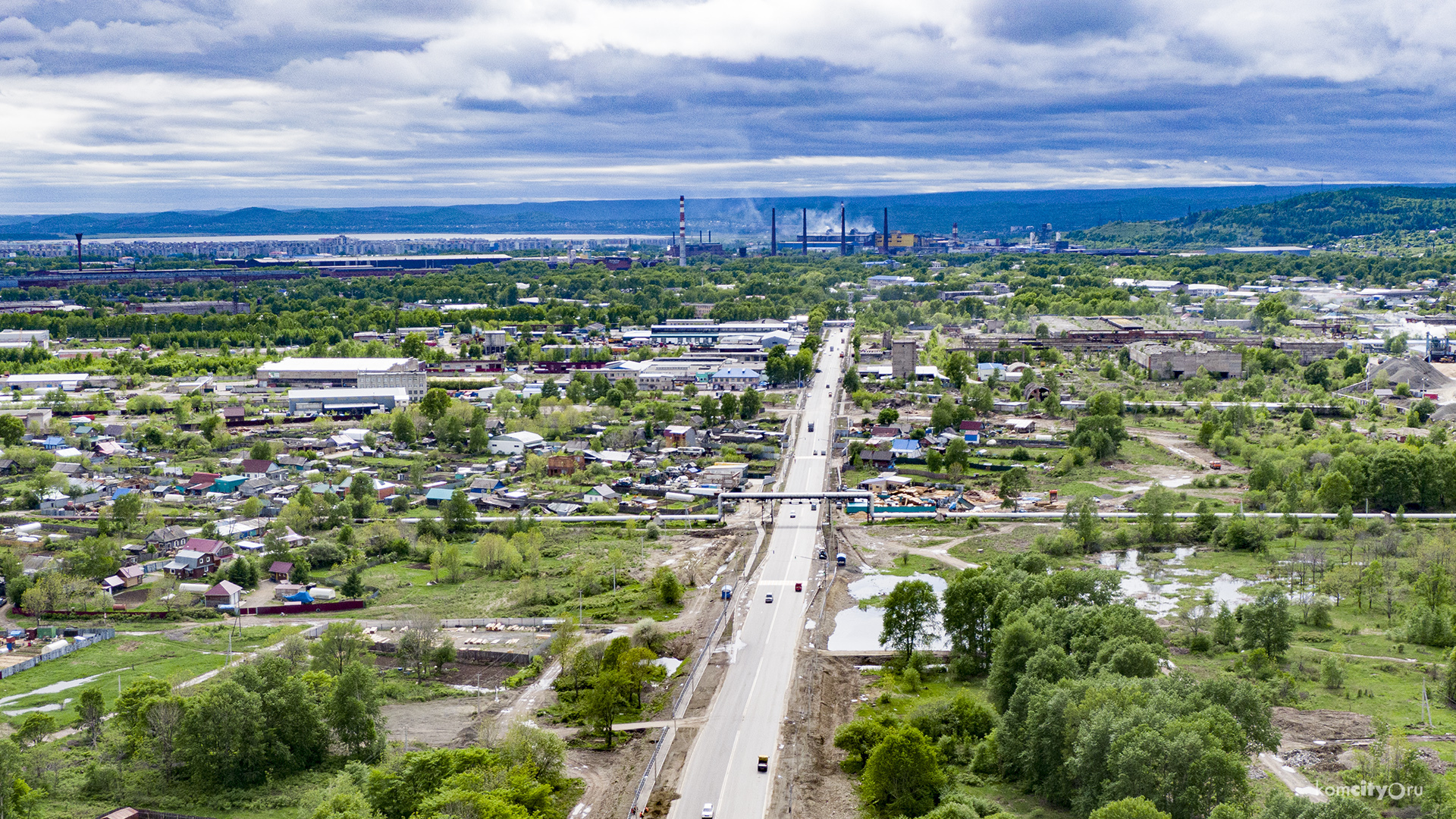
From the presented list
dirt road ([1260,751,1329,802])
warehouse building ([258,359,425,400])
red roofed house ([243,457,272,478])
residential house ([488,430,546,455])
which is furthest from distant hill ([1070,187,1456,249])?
dirt road ([1260,751,1329,802])

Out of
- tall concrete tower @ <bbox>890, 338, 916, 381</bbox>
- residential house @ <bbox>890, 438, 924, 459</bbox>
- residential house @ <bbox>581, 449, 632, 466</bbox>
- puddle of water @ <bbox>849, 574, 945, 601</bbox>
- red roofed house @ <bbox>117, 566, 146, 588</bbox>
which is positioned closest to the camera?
puddle of water @ <bbox>849, 574, 945, 601</bbox>

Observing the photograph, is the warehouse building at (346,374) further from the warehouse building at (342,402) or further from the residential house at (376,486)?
the residential house at (376,486)

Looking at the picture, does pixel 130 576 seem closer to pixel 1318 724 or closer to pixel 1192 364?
pixel 1318 724

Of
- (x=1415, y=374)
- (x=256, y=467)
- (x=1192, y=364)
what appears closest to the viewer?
(x=256, y=467)

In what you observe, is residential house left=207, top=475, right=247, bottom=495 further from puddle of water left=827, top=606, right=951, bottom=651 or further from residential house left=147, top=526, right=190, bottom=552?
puddle of water left=827, top=606, right=951, bottom=651

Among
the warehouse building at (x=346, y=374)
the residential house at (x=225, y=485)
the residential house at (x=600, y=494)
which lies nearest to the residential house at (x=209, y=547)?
the residential house at (x=225, y=485)

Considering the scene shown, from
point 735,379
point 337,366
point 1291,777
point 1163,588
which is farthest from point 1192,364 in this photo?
point 1291,777

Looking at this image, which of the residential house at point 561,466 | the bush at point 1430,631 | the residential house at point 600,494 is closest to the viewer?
the bush at point 1430,631
